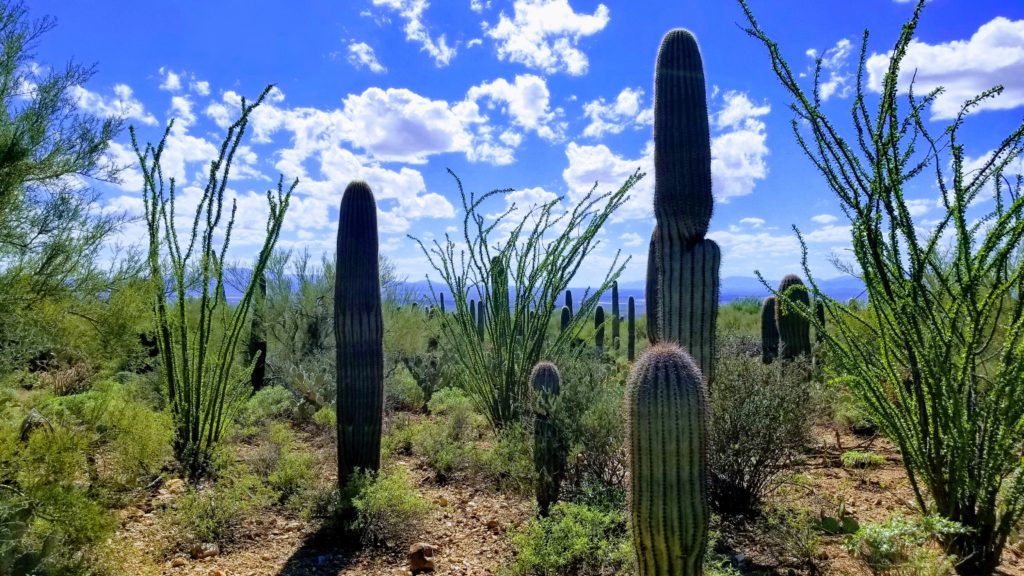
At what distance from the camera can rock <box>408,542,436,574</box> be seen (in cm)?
439

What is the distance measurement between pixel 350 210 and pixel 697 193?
2919mm

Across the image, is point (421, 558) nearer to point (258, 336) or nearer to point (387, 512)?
point (387, 512)

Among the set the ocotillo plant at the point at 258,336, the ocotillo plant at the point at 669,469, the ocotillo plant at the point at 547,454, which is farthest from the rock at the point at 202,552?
the ocotillo plant at the point at 258,336

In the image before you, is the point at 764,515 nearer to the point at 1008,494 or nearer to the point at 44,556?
the point at 1008,494

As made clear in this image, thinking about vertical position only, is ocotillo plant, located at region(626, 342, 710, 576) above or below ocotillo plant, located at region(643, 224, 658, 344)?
below

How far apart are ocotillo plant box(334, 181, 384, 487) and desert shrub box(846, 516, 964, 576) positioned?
12.0 feet

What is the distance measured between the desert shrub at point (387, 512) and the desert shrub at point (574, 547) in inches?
41.4

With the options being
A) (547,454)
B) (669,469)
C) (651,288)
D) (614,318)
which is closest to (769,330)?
(651,288)

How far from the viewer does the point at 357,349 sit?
222 inches

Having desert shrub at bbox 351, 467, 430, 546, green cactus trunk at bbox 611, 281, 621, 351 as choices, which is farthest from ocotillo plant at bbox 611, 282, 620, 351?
desert shrub at bbox 351, 467, 430, 546

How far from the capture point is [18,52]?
243 inches

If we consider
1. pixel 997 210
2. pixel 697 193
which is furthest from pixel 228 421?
pixel 997 210

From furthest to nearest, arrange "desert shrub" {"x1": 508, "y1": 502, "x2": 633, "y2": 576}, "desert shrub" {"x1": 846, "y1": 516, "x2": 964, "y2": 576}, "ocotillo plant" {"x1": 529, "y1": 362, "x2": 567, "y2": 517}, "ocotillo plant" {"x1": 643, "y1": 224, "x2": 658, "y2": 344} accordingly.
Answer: "ocotillo plant" {"x1": 643, "y1": 224, "x2": 658, "y2": 344}, "ocotillo plant" {"x1": 529, "y1": 362, "x2": 567, "y2": 517}, "desert shrub" {"x1": 508, "y1": 502, "x2": 633, "y2": 576}, "desert shrub" {"x1": 846, "y1": 516, "x2": 964, "y2": 576}

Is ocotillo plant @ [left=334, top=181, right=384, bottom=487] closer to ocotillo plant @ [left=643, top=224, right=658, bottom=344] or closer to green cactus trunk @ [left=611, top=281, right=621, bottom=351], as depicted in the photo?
ocotillo plant @ [left=643, top=224, right=658, bottom=344]
